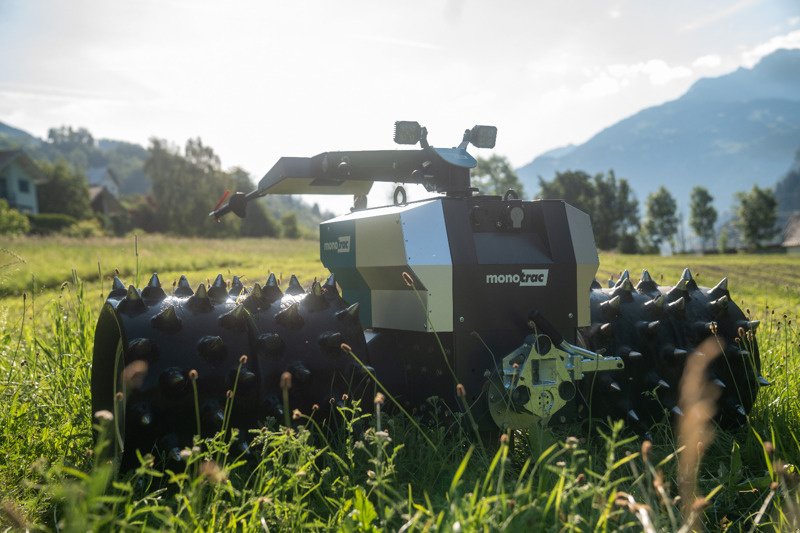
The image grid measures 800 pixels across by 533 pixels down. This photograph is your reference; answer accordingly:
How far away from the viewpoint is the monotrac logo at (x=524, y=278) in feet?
10.4

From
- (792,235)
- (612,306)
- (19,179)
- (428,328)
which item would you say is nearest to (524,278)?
(428,328)

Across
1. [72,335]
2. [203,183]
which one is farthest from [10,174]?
[72,335]

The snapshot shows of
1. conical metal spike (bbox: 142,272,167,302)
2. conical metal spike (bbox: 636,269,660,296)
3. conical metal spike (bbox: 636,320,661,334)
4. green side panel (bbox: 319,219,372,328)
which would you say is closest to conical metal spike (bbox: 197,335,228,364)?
conical metal spike (bbox: 142,272,167,302)

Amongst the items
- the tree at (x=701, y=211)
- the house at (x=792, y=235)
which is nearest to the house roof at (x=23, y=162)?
the house at (x=792, y=235)

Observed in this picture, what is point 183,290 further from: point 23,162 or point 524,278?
point 23,162

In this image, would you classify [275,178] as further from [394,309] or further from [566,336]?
[566,336]

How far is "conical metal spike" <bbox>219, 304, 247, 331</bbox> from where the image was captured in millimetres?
2894

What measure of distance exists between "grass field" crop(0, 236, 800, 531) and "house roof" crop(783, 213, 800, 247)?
8762 cm

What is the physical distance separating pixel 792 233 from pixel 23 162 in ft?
258

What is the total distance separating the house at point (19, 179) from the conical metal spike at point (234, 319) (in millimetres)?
55574

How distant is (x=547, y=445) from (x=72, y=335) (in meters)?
3.18

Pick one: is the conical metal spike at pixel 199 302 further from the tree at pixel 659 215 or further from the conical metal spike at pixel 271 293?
the tree at pixel 659 215

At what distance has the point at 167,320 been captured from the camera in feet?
9.27

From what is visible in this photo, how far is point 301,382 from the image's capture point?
115 inches
